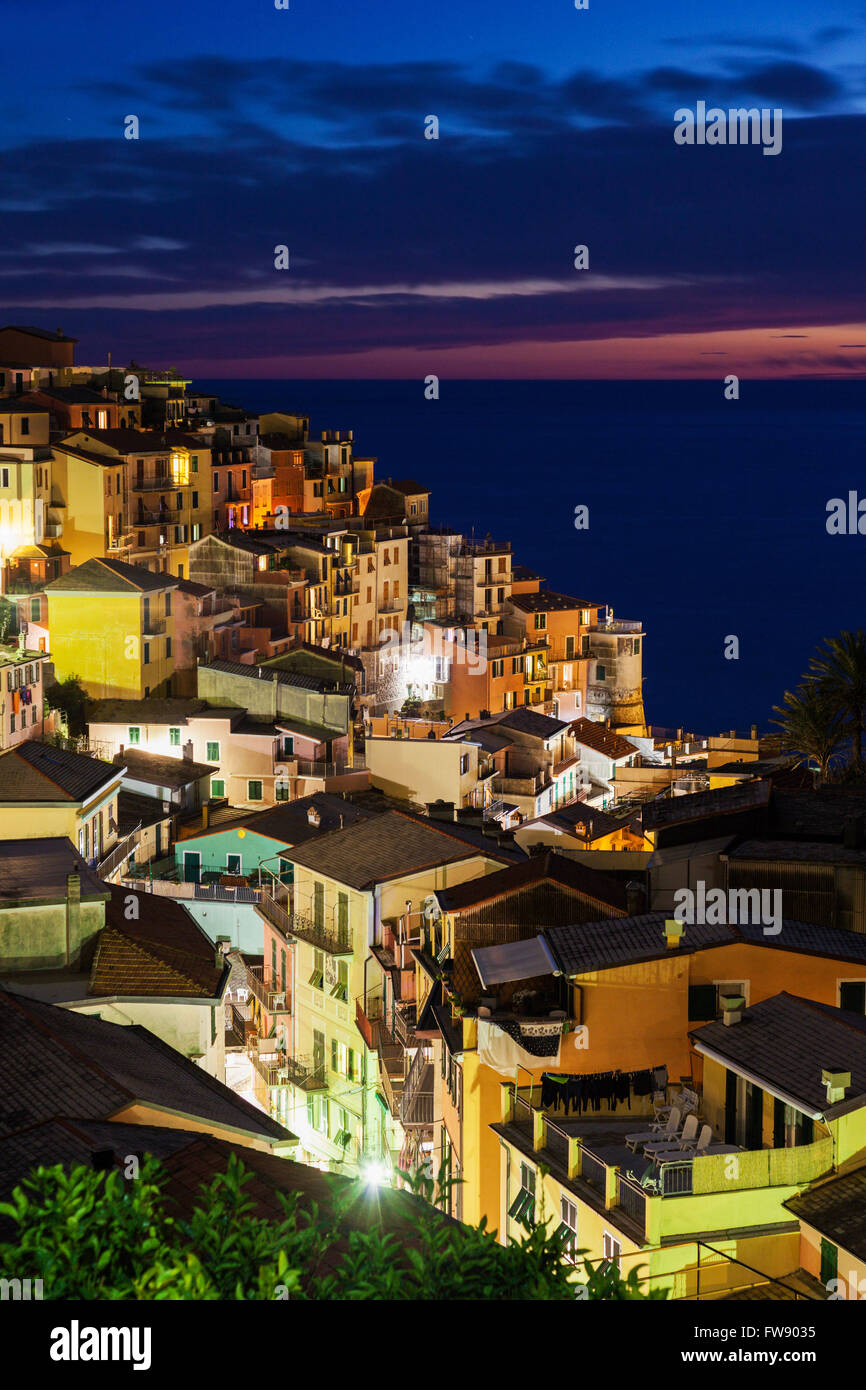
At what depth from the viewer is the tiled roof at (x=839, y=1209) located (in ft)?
42.5

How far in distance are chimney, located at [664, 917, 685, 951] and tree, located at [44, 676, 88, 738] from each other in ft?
97.7

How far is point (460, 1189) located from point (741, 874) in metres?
6.10

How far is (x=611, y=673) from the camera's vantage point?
70188 mm

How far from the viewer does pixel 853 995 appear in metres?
17.9

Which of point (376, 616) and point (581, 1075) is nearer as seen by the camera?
point (581, 1075)

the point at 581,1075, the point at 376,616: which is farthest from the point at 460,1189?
the point at 376,616

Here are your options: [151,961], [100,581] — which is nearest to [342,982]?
[151,961]

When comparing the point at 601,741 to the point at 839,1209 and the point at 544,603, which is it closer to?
the point at 544,603

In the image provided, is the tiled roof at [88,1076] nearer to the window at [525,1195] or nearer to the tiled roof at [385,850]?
the window at [525,1195]

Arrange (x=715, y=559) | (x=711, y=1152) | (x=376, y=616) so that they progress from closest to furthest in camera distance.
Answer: (x=711, y=1152) → (x=376, y=616) → (x=715, y=559)

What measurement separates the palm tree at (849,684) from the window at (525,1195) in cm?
2477

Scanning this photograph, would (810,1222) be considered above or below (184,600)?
below

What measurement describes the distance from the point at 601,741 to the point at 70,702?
19.7 metres

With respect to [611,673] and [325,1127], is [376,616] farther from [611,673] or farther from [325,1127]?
[325,1127]
